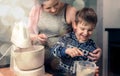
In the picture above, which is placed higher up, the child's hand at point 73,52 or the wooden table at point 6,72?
the child's hand at point 73,52

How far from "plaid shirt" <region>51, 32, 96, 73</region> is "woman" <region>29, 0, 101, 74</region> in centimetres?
3

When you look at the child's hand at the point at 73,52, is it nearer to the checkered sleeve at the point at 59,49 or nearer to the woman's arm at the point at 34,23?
the checkered sleeve at the point at 59,49

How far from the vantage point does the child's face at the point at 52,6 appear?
3.52 feet

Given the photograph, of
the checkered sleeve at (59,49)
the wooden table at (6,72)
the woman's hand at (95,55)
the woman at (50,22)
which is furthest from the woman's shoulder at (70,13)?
the wooden table at (6,72)

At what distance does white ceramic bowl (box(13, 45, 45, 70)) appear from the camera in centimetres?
97

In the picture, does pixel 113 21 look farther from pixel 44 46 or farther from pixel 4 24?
pixel 4 24

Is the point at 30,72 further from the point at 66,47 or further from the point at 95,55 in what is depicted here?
the point at 95,55

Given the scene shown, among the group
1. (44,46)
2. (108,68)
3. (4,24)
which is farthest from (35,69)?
(108,68)

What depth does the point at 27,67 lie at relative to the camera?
99 centimetres

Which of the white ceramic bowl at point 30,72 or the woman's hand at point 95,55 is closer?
the white ceramic bowl at point 30,72

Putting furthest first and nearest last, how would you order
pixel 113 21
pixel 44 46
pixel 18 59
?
Result: pixel 113 21
pixel 44 46
pixel 18 59

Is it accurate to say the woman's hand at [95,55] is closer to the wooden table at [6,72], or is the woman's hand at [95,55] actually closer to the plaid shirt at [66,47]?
the plaid shirt at [66,47]

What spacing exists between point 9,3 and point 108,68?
2.17 ft

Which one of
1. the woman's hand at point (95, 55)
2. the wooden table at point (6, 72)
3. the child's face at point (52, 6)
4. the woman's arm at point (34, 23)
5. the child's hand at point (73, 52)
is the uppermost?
the child's face at point (52, 6)
